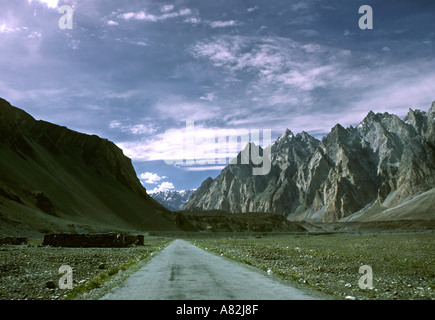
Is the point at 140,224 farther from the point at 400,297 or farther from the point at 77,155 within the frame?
the point at 400,297

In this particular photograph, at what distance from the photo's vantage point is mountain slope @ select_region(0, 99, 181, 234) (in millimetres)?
93794

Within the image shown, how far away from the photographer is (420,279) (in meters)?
18.0

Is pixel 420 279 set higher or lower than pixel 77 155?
lower

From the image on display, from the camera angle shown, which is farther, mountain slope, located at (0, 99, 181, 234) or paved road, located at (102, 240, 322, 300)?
mountain slope, located at (0, 99, 181, 234)

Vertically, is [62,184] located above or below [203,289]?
above

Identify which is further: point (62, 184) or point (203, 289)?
point (62, 184)

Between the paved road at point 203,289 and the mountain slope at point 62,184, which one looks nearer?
the paved road at point 203,289

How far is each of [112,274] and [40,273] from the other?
12.7ft

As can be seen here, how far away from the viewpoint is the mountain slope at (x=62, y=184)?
3693 inches

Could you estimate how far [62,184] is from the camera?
133000mm
